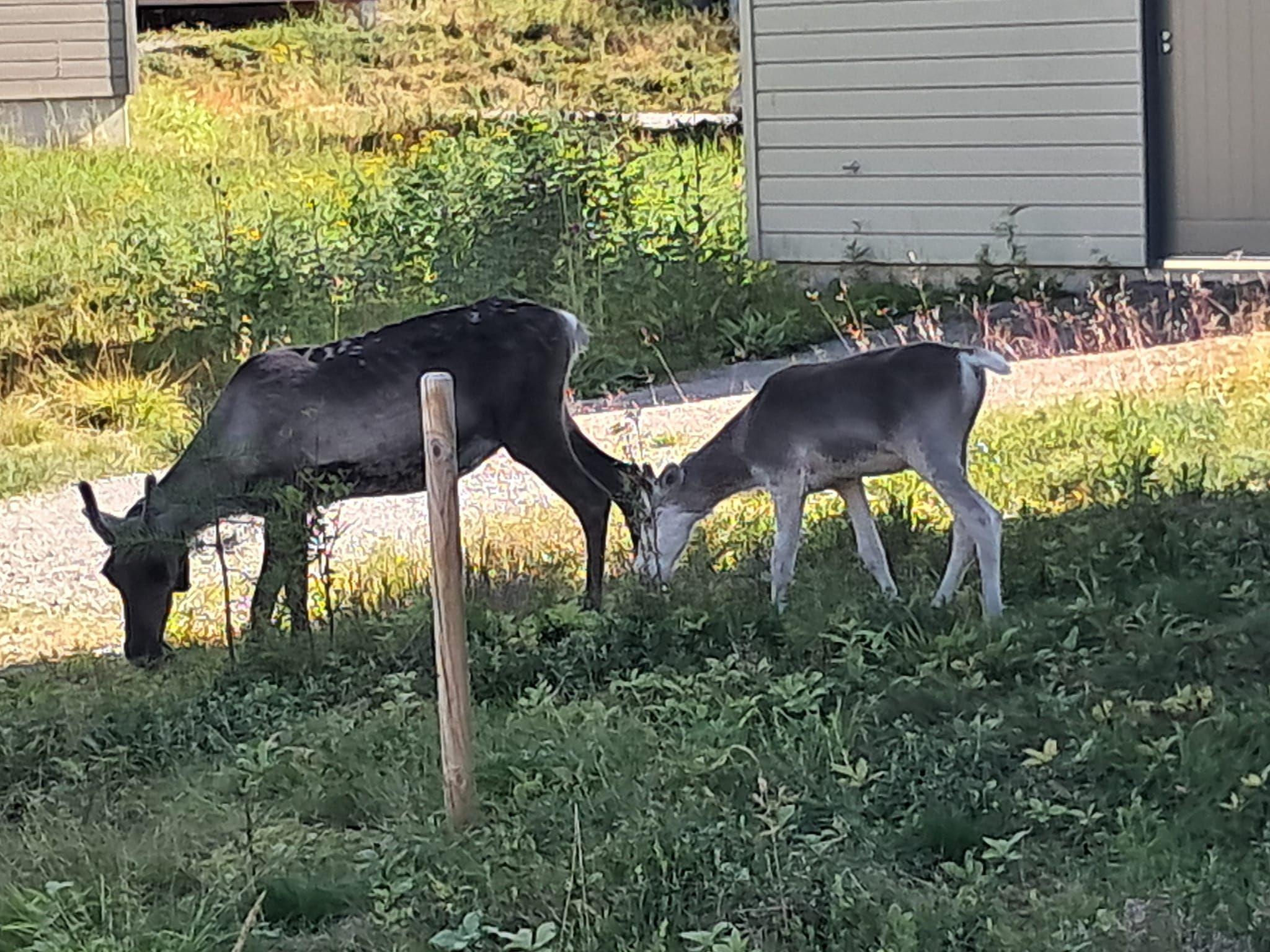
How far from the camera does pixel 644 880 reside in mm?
4828

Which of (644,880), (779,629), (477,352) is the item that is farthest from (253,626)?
(644,880)

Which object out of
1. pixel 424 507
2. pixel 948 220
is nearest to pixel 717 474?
pixel 424 507

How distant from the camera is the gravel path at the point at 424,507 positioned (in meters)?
9.01

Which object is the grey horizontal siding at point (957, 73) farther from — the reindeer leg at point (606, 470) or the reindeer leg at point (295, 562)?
the reindeer leg at point (295, 562)

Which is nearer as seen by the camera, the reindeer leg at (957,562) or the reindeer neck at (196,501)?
the reindeer leg at (957,562)

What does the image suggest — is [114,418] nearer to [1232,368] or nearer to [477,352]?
[477,352]

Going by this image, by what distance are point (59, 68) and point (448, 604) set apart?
2157 cm

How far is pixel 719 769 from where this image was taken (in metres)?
5.48

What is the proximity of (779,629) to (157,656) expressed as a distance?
2293 millimetres

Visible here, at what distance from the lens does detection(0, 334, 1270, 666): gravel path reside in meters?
9.01

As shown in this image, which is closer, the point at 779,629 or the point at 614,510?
the point at 779,629

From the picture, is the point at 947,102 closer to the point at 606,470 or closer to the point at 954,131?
the point at 954,131

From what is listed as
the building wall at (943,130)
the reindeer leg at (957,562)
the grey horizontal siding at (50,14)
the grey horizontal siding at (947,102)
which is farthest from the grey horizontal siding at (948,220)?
the grey horizontal siding at (50,14)

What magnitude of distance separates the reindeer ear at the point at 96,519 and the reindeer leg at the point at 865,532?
250 centimetres
